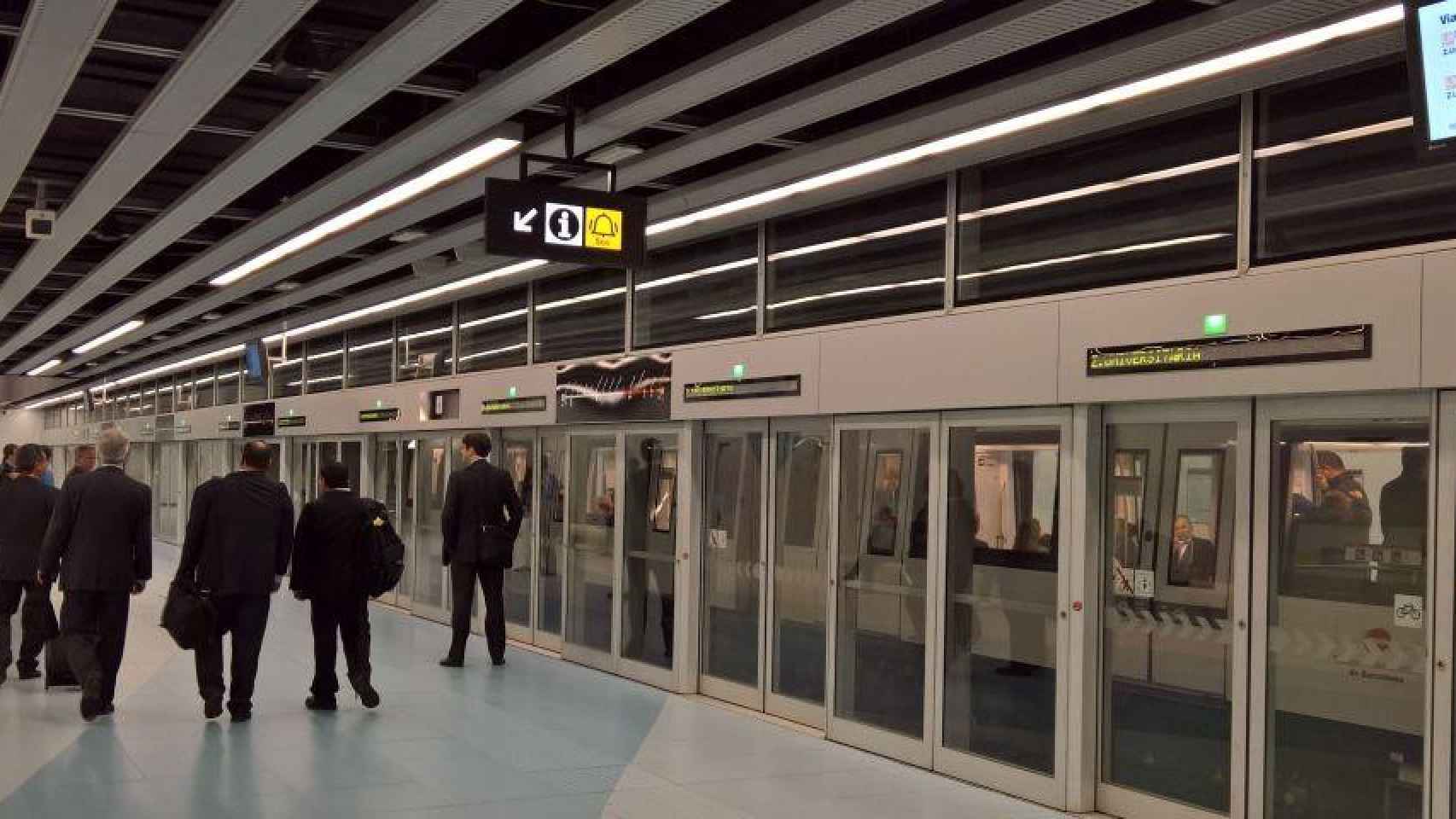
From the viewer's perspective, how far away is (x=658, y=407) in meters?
8.66

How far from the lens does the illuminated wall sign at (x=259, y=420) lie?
675 inches

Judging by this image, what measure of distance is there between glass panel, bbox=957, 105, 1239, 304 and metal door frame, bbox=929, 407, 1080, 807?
1.89 ft

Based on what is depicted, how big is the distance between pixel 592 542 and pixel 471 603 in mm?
1050

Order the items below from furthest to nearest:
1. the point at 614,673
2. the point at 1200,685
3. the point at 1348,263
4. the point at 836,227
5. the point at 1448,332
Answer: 1. the point at 614,673
2. the point at 836,227
3. the point at 1200,685
4. the point at 1348,263
5. the point at 1448,332

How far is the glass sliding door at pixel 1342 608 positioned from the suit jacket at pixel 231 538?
4617mm

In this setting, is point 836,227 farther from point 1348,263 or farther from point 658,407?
point 1348,263

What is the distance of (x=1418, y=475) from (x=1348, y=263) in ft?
2.50

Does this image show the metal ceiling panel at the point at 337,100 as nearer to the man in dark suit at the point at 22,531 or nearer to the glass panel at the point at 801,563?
the man in dark suit at the point at 22,531

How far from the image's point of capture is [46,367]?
22453mm

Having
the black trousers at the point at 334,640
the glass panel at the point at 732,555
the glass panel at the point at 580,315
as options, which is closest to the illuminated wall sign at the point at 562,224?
the glass panel at the point at 732,555

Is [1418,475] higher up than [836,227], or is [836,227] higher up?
[836,227]

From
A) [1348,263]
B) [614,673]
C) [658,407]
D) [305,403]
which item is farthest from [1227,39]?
[305,403]

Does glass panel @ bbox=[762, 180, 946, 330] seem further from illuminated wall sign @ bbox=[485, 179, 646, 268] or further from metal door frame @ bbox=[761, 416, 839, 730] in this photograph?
illuminated wall sign @ bbox=[485, 179, 646, 268]

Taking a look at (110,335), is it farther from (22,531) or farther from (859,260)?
(859,260)
